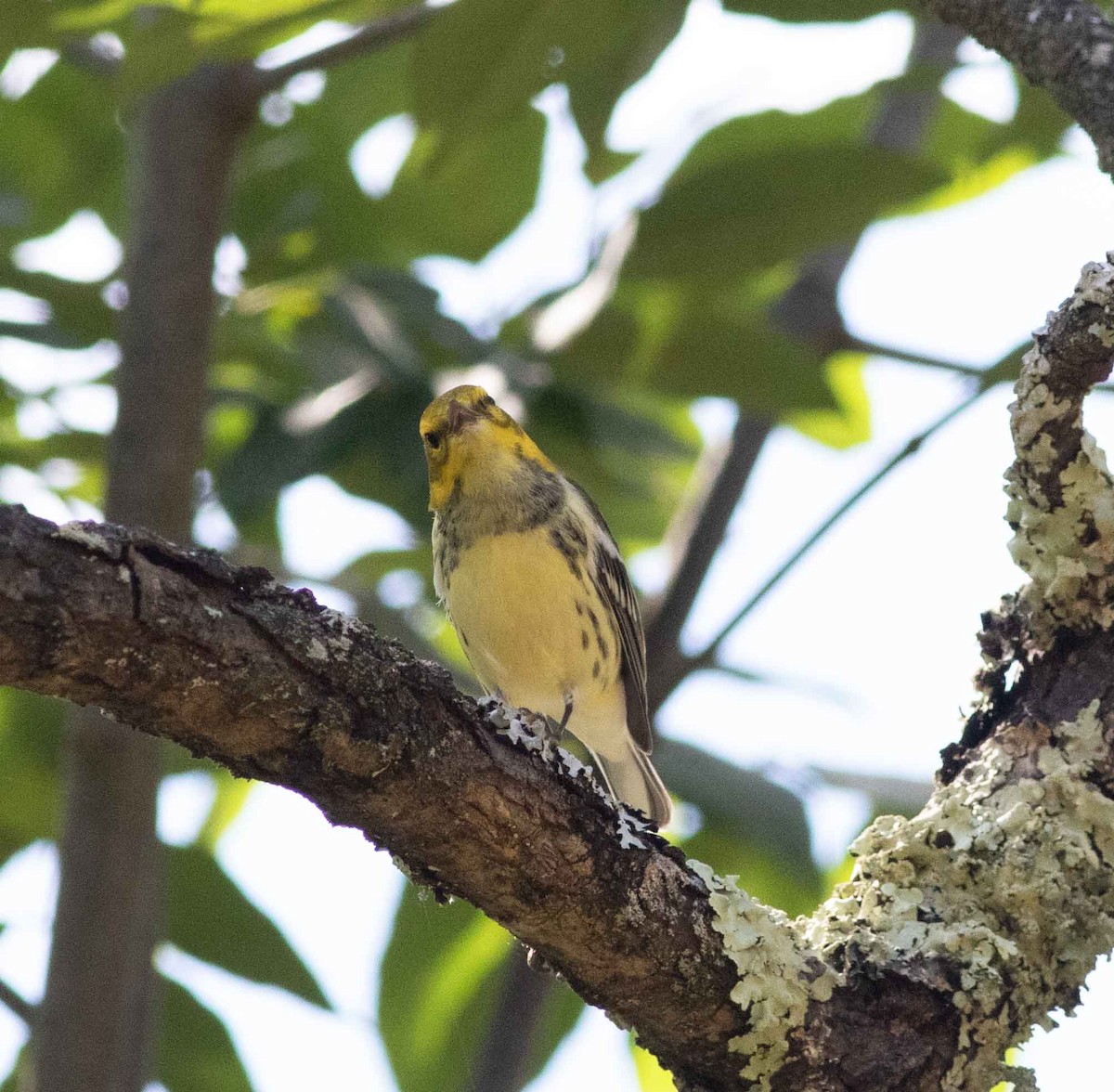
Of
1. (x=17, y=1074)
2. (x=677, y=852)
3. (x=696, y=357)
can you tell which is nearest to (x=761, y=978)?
(x=677, y=852)

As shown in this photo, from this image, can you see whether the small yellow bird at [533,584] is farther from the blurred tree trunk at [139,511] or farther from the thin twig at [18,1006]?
the thin twig at [18,1006]

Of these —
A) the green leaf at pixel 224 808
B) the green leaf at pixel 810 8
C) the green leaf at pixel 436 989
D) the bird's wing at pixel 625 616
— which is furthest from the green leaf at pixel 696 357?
the green leaf at pixel 224 808

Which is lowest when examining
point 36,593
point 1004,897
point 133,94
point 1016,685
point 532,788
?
point 36,593

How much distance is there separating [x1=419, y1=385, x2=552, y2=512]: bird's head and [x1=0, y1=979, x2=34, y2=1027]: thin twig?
149 cm

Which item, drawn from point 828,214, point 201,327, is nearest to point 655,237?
point 828,214

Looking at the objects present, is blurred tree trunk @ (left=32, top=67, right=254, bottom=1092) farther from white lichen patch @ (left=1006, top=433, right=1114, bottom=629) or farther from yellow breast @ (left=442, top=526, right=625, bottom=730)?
white lichen patch @ (left=1006, top=433, right=1114, bottom=629)

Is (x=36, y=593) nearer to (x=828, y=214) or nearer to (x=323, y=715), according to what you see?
(x=323, y=715)

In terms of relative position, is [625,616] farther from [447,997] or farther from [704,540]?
[447,997]

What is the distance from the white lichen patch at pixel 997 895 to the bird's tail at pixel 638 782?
1601 millimetres

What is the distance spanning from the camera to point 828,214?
3.19m

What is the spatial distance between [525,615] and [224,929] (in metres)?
1.07

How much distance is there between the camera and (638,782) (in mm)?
4207

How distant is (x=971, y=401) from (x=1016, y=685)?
75cm

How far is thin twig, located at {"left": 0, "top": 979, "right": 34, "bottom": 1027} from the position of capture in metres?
3.41
